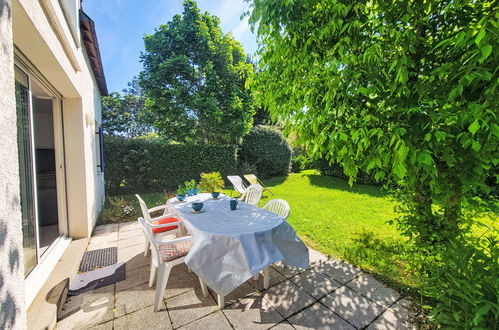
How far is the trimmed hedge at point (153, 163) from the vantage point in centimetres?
817

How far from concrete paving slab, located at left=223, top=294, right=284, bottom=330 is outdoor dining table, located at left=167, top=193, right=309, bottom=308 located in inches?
6.3

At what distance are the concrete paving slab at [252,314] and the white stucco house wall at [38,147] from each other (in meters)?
1.55

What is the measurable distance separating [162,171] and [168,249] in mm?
7028

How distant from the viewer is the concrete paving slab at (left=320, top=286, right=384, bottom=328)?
2.04 meters

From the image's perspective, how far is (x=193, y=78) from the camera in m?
9.85

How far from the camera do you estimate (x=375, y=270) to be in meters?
2.89

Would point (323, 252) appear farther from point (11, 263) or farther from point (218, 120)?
point (218, 120)

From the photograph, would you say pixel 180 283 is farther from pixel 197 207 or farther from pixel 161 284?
pixel 197 207

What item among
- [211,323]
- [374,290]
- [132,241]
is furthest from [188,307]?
[132,241]

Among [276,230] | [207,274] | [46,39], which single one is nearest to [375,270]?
[276,230]

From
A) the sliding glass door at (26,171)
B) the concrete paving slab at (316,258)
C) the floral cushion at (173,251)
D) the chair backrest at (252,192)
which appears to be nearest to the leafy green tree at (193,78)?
the chair backrest at (252,192)

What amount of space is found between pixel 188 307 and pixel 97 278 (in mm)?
1415

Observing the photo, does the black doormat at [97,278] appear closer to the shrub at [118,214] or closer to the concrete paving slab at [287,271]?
the concrete paving slab at [287,271]

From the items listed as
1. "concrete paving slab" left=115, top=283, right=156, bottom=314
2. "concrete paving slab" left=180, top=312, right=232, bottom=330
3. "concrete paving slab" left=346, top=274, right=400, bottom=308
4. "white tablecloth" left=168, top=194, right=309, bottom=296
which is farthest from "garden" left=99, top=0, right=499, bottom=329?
"concrete paving slab" left=115, top=283, right=156, bottom=314
